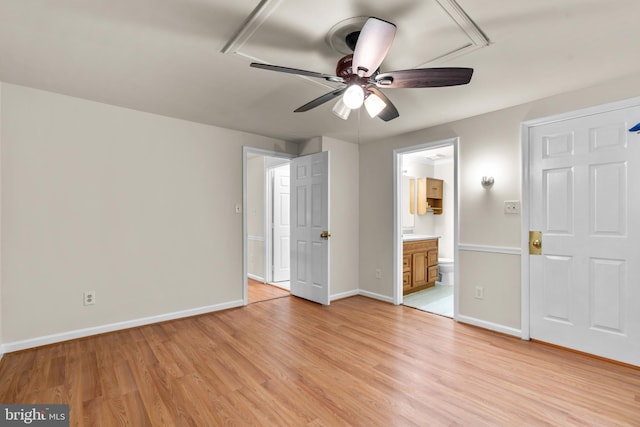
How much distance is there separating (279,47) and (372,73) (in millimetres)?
682

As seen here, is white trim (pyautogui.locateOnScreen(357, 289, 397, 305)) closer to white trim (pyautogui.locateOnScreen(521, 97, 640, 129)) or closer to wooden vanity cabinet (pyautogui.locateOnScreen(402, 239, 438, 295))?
wooden vanity cabinet (pyautogui.locateOnScreen(402, 239, 438, 295))

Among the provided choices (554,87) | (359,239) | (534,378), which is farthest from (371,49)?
(359,239)

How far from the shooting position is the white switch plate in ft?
10.0

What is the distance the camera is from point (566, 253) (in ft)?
9.15

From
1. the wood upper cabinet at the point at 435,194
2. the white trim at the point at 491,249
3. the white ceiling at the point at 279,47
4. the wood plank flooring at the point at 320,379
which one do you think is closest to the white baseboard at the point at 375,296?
the wood plank flooring at the point at 320,379

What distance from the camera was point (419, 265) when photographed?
484 cm

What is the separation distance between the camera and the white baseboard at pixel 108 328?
2.69 metres

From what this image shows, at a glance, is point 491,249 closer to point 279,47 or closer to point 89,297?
point 279,47

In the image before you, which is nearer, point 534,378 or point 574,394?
point 574,394

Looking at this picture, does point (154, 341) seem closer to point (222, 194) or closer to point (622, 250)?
point (222, 194)

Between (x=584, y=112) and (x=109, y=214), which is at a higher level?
(x=584, y=112)

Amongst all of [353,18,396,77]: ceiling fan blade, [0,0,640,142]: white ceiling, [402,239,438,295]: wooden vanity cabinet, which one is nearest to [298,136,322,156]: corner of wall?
[0,0,640,142]: white ceiling

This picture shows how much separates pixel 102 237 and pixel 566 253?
436 centimetres

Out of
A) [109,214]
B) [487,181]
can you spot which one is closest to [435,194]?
[487,181]
